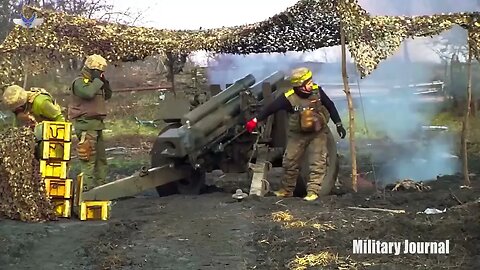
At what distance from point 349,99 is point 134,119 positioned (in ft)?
40.4

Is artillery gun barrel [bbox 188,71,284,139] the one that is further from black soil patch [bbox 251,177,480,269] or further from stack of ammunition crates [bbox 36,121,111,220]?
stack of ammunition crates [bbox 36,121,111,220]

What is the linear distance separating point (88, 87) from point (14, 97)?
1328 mm

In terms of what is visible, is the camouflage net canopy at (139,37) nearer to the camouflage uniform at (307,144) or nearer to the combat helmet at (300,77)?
the combat helmet at (300,77)

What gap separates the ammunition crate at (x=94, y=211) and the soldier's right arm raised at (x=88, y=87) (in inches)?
71.0

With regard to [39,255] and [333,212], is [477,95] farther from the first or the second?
[39,255]

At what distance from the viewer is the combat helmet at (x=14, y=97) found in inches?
309

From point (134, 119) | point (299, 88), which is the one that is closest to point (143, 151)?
point (134, 119)

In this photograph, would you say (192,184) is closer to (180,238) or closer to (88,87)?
(88,87)

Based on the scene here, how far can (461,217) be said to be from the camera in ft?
20.0

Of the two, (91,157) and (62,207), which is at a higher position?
(91,157)

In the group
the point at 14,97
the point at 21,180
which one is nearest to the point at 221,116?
the point at 14,97

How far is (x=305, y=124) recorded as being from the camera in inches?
350

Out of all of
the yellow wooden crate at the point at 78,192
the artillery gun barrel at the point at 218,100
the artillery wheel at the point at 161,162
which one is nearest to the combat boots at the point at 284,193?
the artillery gun barrel at the point at 218,100

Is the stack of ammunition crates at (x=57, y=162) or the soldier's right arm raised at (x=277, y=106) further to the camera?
the soldier's right arm raised at (x=277, y=106)
